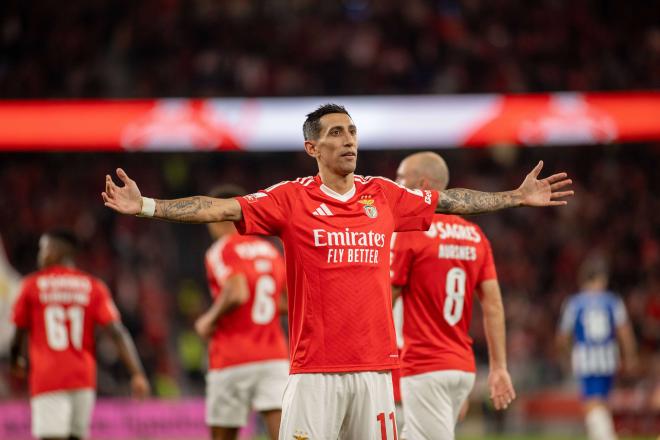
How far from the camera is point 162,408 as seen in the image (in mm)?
15781

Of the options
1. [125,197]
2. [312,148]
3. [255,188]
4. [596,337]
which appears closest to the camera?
[125,197]

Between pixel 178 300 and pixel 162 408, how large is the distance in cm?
580

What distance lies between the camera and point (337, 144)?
553 centimetres

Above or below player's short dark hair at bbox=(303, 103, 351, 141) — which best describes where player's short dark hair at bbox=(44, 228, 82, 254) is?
below

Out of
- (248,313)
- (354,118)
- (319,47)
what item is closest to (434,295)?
(248,313)

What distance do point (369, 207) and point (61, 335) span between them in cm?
404

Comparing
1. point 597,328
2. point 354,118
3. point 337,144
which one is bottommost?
point 597,328

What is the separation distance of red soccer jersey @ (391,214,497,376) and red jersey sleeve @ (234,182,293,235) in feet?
5.11

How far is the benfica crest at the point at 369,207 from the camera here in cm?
551

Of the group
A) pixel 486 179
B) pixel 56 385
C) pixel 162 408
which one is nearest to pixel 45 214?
pixel 162 408

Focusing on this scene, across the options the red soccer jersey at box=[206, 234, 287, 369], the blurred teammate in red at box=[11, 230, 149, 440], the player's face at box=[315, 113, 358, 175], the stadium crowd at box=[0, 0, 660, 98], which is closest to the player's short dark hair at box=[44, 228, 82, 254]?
the blurred teammate in red at box=[11, 230, 149, 440]

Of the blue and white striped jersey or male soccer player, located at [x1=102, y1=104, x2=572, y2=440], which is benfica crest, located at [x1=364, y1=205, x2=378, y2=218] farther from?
the blue and white striped jersey

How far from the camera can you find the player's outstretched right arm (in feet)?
16.6

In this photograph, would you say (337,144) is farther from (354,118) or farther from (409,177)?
(354,118)
